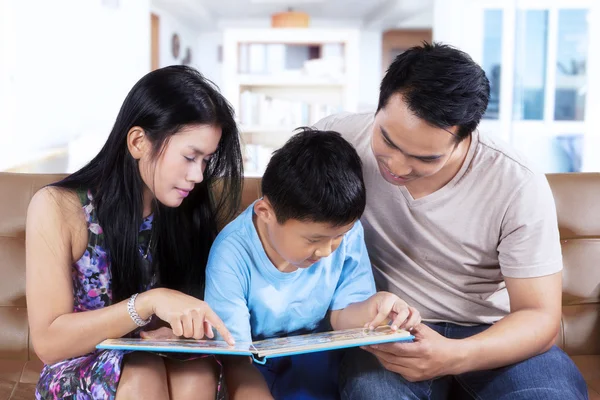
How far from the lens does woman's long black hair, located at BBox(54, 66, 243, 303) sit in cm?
138

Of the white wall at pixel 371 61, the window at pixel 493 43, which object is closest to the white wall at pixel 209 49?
the white wall at pixel 371 61

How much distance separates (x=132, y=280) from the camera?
144 centimetres

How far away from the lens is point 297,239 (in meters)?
1.29

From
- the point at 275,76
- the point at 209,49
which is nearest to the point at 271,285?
the point at 275,76

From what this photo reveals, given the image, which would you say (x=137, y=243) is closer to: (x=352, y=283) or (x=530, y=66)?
(x=352, y=283)

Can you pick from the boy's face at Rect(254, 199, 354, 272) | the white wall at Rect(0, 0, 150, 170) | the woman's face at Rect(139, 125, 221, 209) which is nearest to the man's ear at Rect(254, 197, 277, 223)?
the boy's face at Rect(254, 199, 354, 272)

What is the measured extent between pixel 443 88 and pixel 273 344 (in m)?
0.61

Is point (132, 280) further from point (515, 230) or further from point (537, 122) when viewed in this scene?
point (537, 122)

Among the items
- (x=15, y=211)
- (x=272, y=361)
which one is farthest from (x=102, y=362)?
(x=15, y=211)

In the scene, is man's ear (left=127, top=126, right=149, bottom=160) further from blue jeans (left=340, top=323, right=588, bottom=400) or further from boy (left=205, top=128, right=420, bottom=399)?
blue jeans (left=340, top=323, right=588, bottom=400)

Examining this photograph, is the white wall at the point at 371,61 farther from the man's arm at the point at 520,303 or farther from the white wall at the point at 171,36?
the man's arm at the point at 520,303

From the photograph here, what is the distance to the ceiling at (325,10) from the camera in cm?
961

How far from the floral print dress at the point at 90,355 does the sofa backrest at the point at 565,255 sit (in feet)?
1.24

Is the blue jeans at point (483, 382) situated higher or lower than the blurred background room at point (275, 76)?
lower
